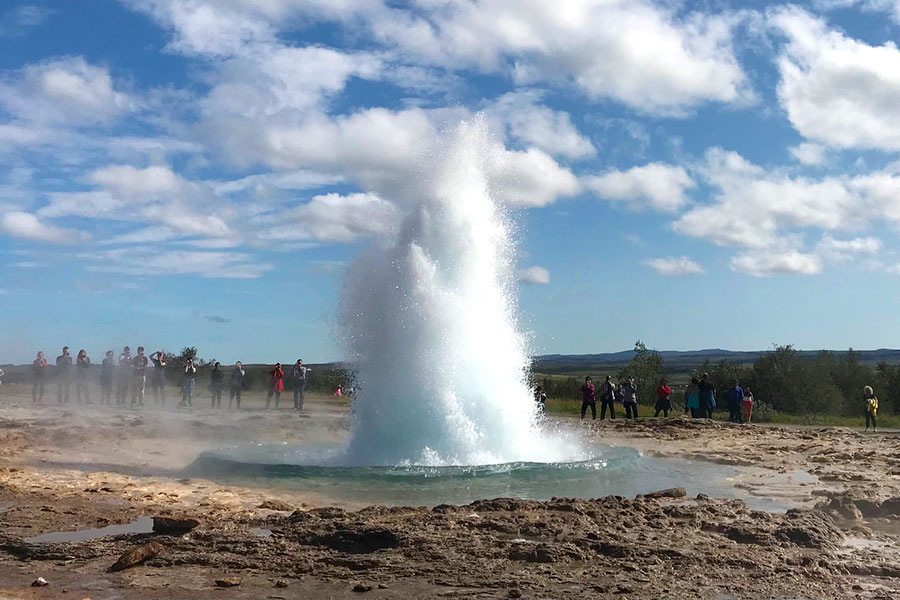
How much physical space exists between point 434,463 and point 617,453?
143 inches

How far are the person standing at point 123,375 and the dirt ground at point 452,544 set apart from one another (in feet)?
38.0

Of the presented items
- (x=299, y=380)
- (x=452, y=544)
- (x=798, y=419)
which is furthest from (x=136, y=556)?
(x=798, y=419)

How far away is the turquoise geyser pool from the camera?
1013 centimetres

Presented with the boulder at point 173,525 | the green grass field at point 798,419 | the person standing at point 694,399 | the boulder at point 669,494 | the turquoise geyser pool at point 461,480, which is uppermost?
the person standing at point 694,399

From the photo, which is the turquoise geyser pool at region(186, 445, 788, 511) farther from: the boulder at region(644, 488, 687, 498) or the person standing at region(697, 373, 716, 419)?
the person standing at region(697, 373, 716, 419)

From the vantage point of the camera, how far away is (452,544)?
6.83 m

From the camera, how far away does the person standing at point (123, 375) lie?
2331 centimetres

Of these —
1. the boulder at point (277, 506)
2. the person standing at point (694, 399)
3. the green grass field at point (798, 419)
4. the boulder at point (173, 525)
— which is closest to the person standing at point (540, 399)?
the green grass field at point (798, 419)

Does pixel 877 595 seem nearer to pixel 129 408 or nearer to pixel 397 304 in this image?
pixel 397 304

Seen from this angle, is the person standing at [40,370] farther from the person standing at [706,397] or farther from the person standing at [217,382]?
the person standing at [706,397]

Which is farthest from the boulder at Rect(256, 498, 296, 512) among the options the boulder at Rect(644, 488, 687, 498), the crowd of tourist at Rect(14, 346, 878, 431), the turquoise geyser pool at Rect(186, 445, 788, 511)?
the crowd of tourist at Rect(14, 346, 878, 431)

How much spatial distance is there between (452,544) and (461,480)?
4129 millimetres

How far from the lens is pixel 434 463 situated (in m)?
12.5

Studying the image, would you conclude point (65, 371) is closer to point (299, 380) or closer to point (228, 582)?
point (299, 380)
